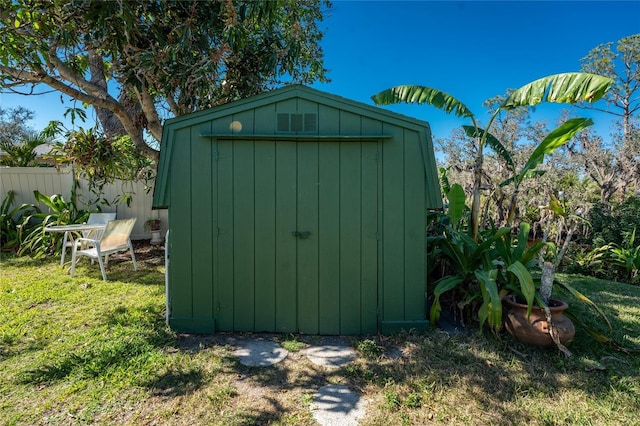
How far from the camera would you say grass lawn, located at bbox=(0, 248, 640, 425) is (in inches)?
73.5

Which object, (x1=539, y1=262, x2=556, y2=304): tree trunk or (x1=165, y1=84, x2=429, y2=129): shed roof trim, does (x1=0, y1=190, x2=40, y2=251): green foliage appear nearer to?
(x1=165, y1=84, x2=429, y2=129): shed roof trim

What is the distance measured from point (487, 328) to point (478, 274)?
58cm

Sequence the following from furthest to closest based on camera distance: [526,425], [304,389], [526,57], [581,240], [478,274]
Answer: [526,57] → [581,240] → [478,274] → [304,389] → [526,425]

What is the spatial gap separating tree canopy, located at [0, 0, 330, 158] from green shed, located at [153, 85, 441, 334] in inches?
61.7

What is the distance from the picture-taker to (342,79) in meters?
7.57

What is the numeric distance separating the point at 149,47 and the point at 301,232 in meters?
3.42

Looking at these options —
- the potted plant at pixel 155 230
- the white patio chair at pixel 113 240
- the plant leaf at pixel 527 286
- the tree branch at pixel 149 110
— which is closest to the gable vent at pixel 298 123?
the plant leaf at pixel 527 286

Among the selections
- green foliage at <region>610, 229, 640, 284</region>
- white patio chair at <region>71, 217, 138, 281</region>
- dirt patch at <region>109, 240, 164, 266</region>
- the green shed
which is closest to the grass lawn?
the green shed

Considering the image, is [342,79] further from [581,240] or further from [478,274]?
[581,240]

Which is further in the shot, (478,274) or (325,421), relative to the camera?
(478,274)

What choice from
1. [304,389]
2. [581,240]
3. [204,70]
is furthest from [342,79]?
[304,389]

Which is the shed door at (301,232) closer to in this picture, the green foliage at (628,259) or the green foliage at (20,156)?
the green foliage at (628,259)

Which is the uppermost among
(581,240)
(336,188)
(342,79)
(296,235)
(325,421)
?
(342,79)

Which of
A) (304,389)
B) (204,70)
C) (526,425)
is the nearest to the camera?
(526,425)
